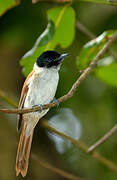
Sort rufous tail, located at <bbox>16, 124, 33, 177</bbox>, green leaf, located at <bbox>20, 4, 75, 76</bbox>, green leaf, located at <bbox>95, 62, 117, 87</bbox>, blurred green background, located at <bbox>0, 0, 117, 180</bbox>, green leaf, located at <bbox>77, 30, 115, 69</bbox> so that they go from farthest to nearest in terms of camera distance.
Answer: blurred green background, located at <bbox>0, 0, 117, 180</bbox>, green leaf, located at <bbox>95, 62, 117, 87</bbox>, rufous tail, located at <bbox>16, 124, 33, 177</bbox>, green leaf, located at <bbox>20, 4, 75, 76</bbox>, green leaf, located at <bbox>77, 30, 115, 69</bbox>

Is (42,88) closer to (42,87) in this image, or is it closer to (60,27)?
(42,87)

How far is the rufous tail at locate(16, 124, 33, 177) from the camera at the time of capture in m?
3.53

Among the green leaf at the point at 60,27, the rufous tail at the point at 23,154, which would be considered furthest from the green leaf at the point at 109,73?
the rufous tail at the point at 23,154

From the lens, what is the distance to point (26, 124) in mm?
3896

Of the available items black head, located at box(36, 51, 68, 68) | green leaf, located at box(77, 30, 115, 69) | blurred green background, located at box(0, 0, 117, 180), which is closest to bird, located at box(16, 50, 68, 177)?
black head, located at box(36, 51, 68, 68)

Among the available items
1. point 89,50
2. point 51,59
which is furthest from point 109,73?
point 51,59

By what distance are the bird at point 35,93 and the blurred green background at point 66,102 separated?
869 millimetres

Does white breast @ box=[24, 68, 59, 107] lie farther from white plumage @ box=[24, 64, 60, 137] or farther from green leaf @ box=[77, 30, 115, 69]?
green leaf @ box=[77, 30, 115, 69]

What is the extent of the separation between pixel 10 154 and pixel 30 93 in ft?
4.36

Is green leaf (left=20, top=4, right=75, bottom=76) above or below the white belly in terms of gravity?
above

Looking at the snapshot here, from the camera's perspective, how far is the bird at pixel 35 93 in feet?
11.7

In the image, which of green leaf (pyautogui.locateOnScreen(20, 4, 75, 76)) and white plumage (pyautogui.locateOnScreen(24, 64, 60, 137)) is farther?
white plumage (pyautogui.locateOnScreen(24, 64, 60, 137))

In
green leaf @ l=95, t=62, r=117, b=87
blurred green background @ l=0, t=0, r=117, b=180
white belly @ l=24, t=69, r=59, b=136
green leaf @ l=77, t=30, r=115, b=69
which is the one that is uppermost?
green leaf @ l=77, t=30, r=115, b=69

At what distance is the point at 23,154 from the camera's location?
370 cm
